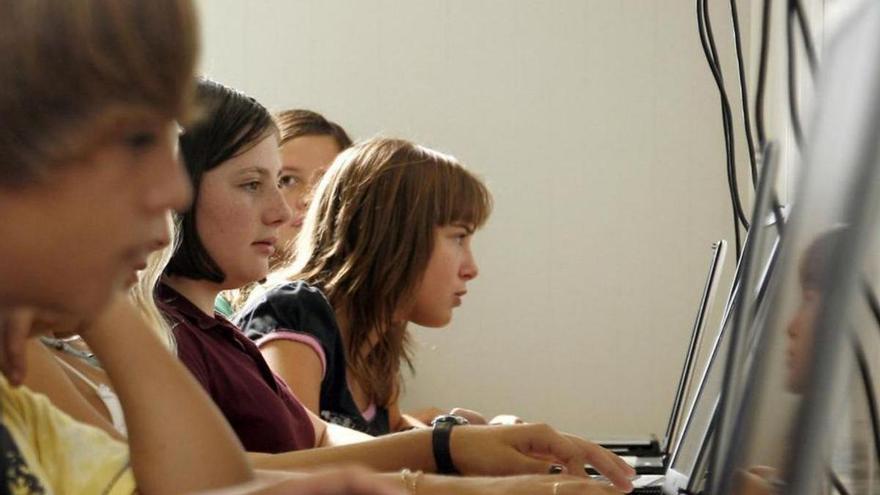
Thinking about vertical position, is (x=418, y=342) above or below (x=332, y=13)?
below

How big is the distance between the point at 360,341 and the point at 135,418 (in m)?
1.21

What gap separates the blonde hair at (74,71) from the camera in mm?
503

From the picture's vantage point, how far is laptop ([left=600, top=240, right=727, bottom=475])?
182cm

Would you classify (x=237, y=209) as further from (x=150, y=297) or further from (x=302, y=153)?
(x=302, y=153)

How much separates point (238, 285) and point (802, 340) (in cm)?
142

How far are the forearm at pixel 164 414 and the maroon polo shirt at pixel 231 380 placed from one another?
566 millimetres

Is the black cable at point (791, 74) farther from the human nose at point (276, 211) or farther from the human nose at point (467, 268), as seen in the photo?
the human nose at point (467, 268)

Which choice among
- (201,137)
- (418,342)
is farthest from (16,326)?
(418,342)

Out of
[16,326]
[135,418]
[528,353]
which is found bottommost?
[528,353]

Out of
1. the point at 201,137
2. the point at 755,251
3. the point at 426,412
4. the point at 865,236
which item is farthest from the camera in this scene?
the point at 426,412

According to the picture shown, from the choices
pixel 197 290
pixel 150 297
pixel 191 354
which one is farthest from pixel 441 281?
pixel 150 297

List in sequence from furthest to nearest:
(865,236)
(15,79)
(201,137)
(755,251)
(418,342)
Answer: (418,342)
(201,137)
(755,251)
(15,79)
(865,236)

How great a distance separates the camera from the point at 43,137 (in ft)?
1.68

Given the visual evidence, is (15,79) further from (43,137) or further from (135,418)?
(135,418)
